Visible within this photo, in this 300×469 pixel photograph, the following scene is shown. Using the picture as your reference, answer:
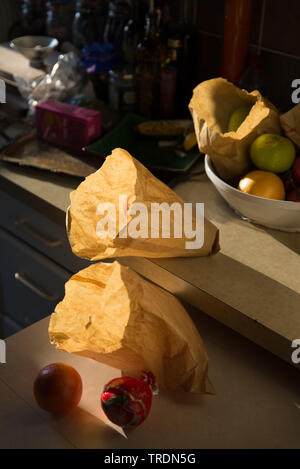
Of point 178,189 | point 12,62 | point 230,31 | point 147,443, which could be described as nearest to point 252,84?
point 230,31

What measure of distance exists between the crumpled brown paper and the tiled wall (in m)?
0.73

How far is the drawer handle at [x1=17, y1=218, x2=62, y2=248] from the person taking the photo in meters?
1.23

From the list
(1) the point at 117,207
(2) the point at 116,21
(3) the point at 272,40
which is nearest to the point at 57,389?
(1) the point at 117,207

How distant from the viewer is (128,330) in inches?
30.0

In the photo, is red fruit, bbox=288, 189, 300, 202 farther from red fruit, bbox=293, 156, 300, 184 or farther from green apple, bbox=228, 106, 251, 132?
green apple, bbox=228, 106, 251, 132

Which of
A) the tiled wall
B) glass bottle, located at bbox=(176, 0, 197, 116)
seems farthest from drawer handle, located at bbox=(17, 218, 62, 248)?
the tiled wall

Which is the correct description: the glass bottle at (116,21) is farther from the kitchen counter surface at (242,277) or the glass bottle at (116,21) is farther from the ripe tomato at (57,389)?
the ripe tomato at (57,389)

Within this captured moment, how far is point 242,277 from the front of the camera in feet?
3.09

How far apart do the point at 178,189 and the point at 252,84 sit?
35 centimetres

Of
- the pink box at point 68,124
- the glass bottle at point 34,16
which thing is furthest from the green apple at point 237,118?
the glass bottle at point 34,16

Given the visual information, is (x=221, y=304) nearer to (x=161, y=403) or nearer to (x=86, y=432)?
(x=161, y=403)

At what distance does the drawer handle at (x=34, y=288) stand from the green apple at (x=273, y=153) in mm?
595

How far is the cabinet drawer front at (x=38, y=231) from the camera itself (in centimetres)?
121

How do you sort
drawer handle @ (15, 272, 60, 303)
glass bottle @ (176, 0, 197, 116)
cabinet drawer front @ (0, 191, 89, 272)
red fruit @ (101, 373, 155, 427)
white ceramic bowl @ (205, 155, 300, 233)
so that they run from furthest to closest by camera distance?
glass bottle @ (176, 0, 197, 116)
drawer handle @ (15, 272, 60, 303)
cabinet drawer front @ (0, 191, 89, 272)
white ceramic bowl @ (205, 155, 300, 233)
red fruit @ (101, 373, 155, 427)
